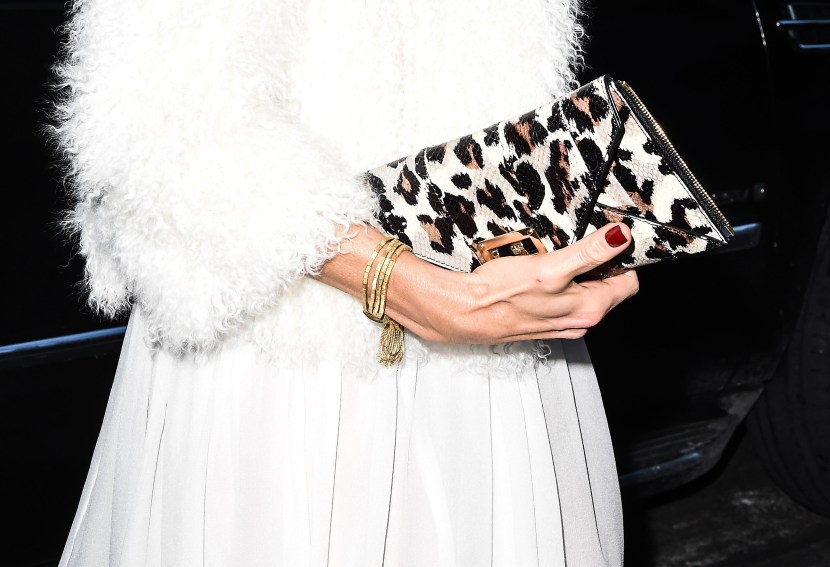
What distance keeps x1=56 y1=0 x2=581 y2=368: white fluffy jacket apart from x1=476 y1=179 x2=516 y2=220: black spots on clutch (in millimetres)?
123

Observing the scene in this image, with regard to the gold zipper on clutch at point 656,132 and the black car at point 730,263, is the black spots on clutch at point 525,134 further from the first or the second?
the black car at point 730,263

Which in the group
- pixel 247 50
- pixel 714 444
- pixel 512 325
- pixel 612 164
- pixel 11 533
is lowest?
pixel 714 444

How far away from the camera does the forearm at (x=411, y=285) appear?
34.2 inches

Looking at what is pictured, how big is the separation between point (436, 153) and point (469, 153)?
0.13ft

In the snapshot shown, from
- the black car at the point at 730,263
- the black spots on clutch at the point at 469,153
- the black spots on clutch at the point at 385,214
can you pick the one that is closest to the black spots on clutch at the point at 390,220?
the black spots on clutch at the point at 385,214

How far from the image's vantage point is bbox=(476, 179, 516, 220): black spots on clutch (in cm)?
87

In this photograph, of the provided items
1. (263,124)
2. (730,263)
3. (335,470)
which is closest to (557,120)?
(263,124)

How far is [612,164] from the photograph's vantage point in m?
0.79

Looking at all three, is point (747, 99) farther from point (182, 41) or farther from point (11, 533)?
point (11, 533)

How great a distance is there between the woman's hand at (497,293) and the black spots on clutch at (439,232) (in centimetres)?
5

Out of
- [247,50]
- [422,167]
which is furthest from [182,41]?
[422,167]

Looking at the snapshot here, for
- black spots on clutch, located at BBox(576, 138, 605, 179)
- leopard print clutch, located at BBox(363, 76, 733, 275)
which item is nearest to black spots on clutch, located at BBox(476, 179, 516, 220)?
leopard print clutch, located at BBox(363, 76, 733, 275)

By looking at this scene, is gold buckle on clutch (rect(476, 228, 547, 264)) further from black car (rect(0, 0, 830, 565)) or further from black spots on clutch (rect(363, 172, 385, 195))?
black car (rect(0, 0, 830, 565))

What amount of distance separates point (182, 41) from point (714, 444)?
1801 millimetres
